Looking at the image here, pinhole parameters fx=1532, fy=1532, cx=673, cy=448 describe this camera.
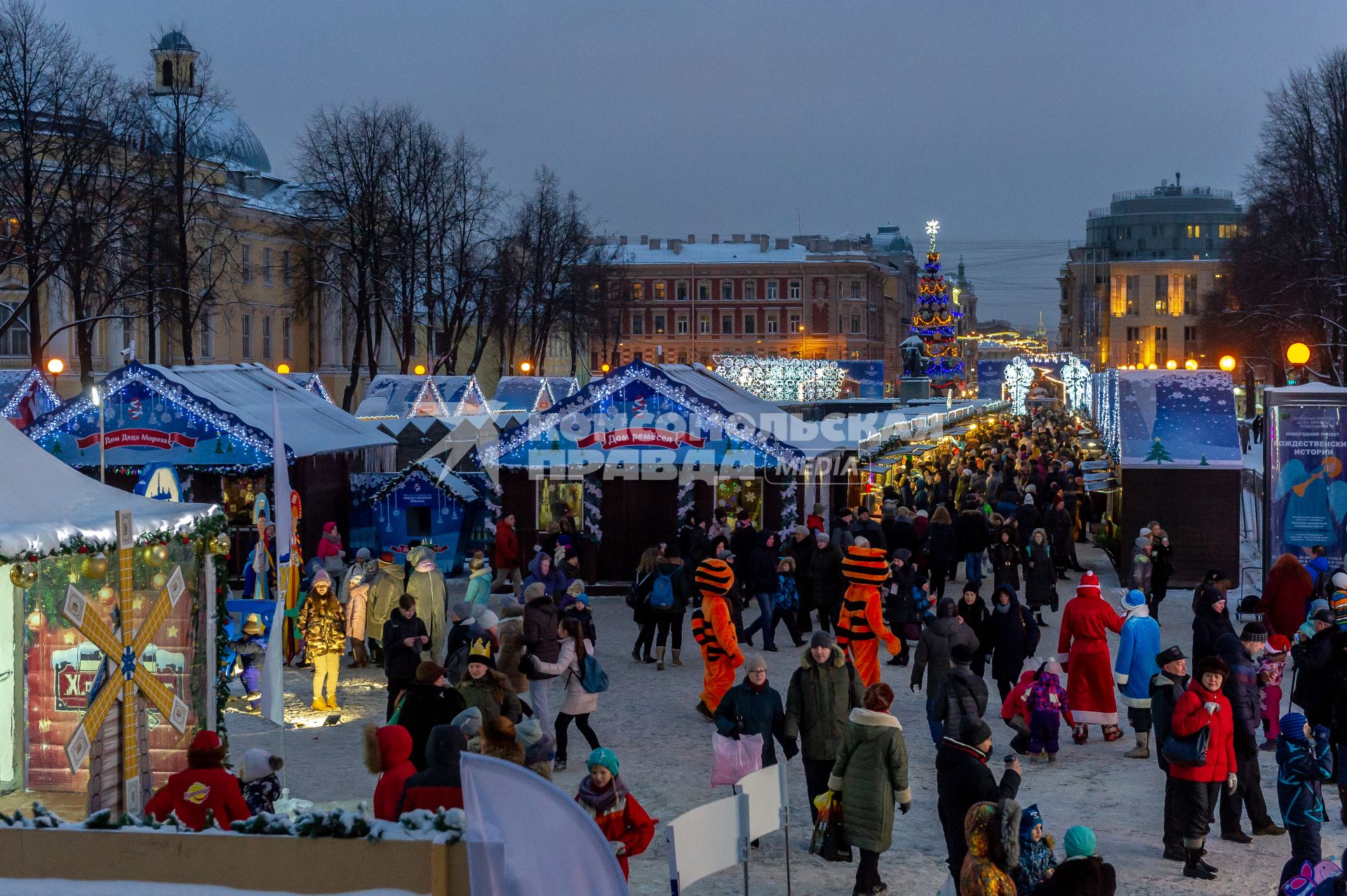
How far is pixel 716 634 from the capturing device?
11867 millimetres

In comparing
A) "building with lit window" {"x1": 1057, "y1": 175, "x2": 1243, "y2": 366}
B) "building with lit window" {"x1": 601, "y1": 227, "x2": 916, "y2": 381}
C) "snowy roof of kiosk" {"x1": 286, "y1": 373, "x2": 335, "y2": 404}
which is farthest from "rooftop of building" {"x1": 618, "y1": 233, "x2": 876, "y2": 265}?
"snowy roof of kiosk" {"x1": 286, "y1": 373, "x2": 335, "y2": 404}

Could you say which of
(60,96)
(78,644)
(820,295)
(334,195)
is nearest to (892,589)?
(78,644)

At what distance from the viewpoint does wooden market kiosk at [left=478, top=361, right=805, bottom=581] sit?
66.9ft

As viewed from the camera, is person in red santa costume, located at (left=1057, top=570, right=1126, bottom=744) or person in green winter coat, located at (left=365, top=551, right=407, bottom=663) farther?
person in green winter coat, located at (left=365, top=551, right=407, bottom=663)

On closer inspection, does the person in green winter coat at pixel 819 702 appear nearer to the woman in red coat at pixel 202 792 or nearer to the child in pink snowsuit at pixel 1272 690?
the woman in red coat at pixel 202 792

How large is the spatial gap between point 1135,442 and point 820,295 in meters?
86.1

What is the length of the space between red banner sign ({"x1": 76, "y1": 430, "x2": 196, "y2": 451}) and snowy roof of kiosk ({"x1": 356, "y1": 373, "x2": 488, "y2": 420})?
33.5 feet

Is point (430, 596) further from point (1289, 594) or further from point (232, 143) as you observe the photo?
point (232, 143)

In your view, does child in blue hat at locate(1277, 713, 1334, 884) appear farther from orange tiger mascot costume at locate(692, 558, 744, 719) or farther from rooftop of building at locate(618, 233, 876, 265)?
rooftop of building at locate(618, 233, 876, 265)

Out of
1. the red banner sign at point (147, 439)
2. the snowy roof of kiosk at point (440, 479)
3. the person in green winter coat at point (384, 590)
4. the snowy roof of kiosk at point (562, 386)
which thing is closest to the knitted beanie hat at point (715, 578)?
the person in green winter coat at point (384, 590)

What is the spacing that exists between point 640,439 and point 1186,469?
703cm

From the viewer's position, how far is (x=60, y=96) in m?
31.3

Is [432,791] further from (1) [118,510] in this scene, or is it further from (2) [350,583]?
(2) [350,583]

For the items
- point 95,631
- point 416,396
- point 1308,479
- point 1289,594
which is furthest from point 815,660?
point 416,396
